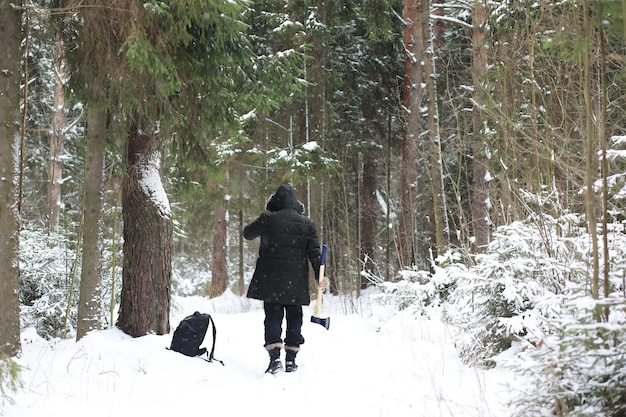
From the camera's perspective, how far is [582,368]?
8.57 feet

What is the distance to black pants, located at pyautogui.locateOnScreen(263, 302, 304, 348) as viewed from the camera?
5312 millimetres

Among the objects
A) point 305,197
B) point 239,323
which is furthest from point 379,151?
point 239,323

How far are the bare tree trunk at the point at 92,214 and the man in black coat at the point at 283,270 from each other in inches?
68.0

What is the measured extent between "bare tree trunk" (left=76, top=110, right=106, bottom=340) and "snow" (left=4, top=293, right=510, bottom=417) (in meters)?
0.41

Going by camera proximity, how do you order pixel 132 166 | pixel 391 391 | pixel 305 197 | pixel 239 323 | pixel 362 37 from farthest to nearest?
pixel 362 37 < pixel 305 197 < pixel 239 323 < pixel 132 166 < pixel 391 391

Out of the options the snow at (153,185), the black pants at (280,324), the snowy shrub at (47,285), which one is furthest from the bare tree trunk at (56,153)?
the black pants at (280,324)

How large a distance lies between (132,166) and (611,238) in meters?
5.01

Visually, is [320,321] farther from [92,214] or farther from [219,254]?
[219,254]

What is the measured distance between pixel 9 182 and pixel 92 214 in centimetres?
120

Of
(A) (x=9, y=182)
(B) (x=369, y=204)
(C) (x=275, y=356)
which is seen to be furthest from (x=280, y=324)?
(B) (x=369, y=204)

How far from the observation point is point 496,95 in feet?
26.2

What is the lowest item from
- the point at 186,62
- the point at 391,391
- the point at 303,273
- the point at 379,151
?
the point at 391,391

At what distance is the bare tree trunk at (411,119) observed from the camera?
11398mm

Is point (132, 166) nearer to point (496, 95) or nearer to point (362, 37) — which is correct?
point (496, 95)
